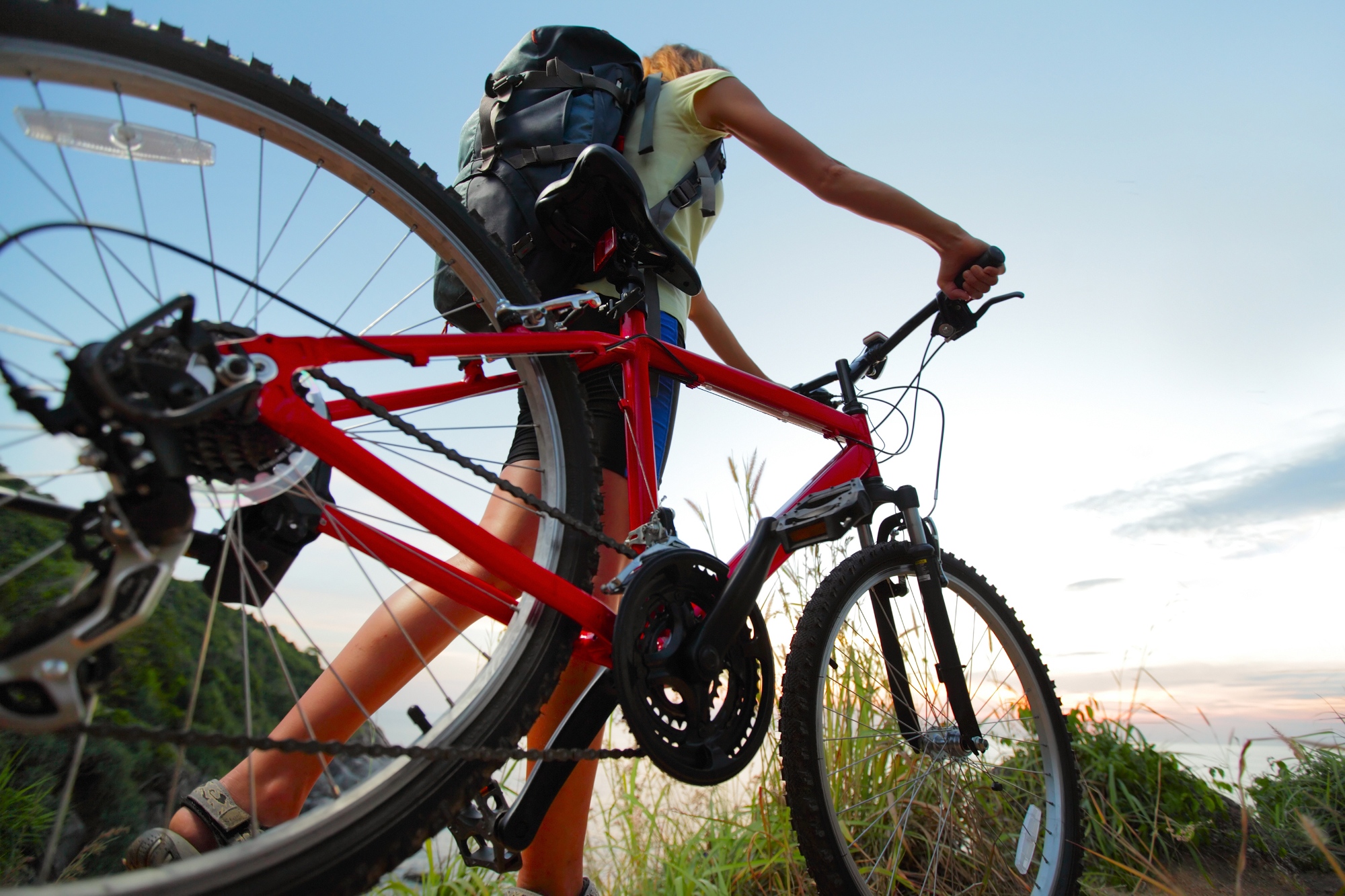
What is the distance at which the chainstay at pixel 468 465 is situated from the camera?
3.01 feet

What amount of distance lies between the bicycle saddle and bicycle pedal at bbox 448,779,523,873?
3.09 feet

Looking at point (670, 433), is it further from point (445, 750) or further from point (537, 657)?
point (445, 750)

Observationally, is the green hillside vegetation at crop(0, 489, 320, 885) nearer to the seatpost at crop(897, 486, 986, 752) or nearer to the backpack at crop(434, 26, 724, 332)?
the backpack at crop(434, 26, 724, 332)

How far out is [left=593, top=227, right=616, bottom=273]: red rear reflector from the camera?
1.38 metres

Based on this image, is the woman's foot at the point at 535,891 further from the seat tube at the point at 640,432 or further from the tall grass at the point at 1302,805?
the tall grass at the point at 1302,805

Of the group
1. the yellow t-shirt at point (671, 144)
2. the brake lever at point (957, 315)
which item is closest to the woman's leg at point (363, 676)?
the yellow t-shirt at point (671, 144)

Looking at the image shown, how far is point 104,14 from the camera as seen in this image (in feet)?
2.62

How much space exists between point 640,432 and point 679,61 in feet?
4.07

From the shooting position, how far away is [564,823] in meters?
1.34

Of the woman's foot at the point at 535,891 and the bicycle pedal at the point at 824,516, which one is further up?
the bicycle pedal at the point at 824,516

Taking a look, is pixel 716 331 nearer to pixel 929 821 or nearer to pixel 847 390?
pixel 847 390

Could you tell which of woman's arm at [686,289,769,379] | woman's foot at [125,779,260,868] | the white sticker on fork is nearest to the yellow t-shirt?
woman's arm at [686,289,769,379]

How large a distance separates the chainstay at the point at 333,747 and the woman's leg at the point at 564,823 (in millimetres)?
260

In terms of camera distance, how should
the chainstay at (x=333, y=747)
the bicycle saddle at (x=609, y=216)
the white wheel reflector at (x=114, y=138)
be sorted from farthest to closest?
the bicycle saddle at (x=609, y=216) < the white wheel reflector at (x=114, y=138) < the chainstay at (x=333, y=747)
